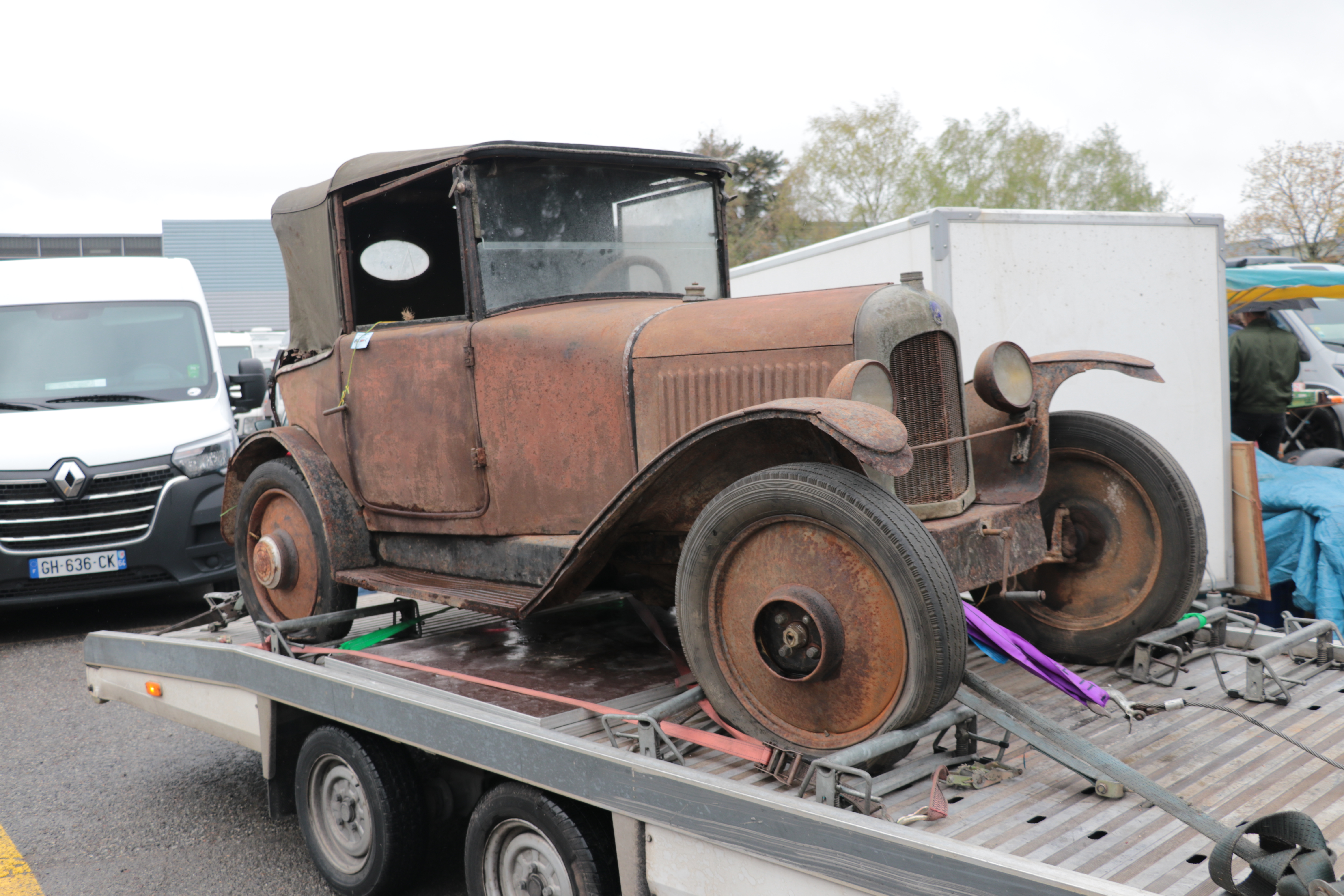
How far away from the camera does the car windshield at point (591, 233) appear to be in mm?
3699

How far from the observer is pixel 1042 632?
3.59 meters

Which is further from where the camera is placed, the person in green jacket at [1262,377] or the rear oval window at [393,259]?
the person in green jacket at [1262,377]

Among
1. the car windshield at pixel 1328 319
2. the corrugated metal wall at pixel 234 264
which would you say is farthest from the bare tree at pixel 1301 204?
the corrugated metal wall at pixel 234 264

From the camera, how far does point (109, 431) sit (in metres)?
6.98

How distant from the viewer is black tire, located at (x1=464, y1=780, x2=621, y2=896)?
98.7 inches

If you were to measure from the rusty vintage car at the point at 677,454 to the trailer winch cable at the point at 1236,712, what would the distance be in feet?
1.68

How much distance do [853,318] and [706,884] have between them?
156cm

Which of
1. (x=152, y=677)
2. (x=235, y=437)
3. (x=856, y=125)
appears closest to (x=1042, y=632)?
(x=152, y=677)

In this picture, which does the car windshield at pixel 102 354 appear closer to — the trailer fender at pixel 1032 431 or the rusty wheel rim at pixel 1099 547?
the trailer fender at pixel 1032 431

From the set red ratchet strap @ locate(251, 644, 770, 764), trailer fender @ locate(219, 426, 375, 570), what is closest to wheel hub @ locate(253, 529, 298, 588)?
trailer fender @ locate(219, 426, 375, 570)

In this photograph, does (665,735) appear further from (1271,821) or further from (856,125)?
(856,125)

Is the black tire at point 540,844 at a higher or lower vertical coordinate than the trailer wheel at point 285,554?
lower

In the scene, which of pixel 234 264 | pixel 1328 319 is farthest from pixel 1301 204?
pixel 234 264

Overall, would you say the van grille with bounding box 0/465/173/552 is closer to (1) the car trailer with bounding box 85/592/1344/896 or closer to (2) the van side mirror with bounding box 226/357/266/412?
(2) the van side mirror with bounding box 226/357/266/412
